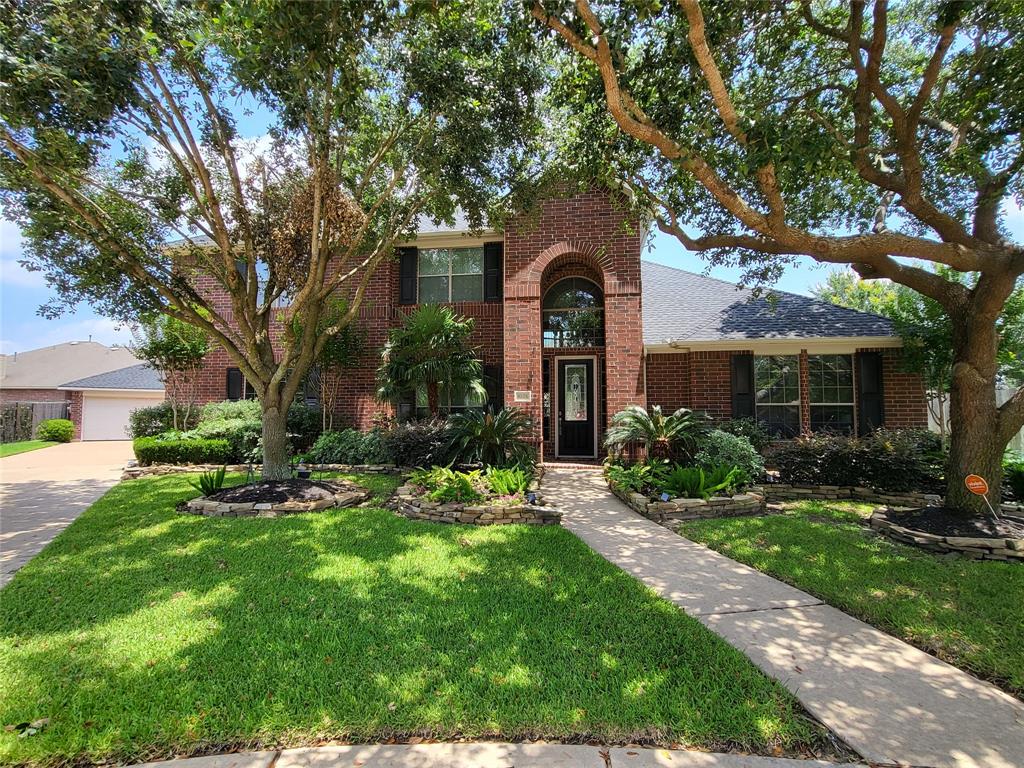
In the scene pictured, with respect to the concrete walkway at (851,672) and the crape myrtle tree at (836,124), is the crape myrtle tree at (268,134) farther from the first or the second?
the concrete walkway at (851,672)

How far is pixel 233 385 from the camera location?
13555 millimetres

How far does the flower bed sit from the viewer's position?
631cm

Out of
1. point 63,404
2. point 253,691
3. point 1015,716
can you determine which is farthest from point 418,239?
point 63,404

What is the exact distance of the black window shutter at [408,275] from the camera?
40.2 ft

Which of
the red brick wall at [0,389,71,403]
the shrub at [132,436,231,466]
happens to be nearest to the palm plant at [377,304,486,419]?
the shrub at [132,436,231,466]

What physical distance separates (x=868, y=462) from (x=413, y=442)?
320 inches

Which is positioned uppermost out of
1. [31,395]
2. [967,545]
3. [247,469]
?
[31,395]

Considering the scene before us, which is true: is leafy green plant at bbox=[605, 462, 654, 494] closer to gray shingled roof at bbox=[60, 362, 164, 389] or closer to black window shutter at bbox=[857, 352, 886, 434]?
black window shutter at bbox=[857, 352, 886, 434]

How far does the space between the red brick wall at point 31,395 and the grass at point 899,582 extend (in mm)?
32341

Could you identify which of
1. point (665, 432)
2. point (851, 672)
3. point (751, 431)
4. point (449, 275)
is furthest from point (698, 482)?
point (449, 275)

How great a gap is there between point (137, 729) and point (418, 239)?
11.2 metres

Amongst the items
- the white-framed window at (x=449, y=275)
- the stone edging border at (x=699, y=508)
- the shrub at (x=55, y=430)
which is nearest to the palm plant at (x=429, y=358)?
the white-framed window at (x=449, y=275)

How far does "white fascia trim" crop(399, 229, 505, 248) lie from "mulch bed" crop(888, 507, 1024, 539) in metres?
9.46

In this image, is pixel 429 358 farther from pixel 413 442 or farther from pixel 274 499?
pixel 274 499
